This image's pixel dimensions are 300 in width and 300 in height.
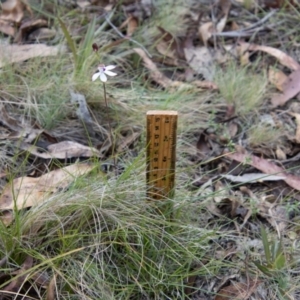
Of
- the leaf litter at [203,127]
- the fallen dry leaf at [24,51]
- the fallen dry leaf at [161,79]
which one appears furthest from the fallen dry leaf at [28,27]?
the fallen dry leaf at [161,79]

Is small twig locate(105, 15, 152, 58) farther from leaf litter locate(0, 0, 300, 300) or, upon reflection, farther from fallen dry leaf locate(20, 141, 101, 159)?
fallen dry leaf locate(20, 141, 101, 159)

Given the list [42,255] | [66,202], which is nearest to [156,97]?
[66,202]

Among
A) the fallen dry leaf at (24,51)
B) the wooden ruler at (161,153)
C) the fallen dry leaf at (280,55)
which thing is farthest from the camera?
the fallen dry leaf at (280,55)

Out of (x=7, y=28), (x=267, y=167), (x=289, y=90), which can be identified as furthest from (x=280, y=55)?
(x=7, y=28)

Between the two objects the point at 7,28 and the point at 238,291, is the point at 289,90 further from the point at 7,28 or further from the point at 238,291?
the point at 7,28

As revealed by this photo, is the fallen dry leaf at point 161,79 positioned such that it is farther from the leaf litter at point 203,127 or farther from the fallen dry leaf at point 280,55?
the fallen dry leaf at point 280,55

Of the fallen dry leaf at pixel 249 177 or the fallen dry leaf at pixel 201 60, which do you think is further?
the fallen dry leaf at pixel 201 60
